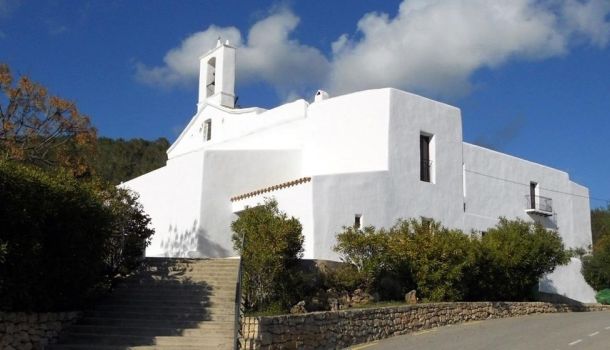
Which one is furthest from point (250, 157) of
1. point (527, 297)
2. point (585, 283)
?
point (585, 283)

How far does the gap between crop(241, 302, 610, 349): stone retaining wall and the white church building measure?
4.24 metres

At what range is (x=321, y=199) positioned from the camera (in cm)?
2281

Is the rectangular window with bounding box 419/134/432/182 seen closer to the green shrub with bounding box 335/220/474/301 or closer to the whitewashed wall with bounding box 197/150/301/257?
→ the whitewashed wall with bounding box 197/150/301/257

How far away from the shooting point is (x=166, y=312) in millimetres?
16266

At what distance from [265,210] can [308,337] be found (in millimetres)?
5013

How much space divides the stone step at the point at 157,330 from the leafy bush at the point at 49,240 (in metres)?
0.82

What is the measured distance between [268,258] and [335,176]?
6399mm

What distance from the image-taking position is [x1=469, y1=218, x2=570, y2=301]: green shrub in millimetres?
23641

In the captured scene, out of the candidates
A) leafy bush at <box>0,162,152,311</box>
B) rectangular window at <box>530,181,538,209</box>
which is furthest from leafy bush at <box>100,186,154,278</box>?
rectangular window at <box>530,181,538,209</box>

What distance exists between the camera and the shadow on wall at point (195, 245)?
24.2m

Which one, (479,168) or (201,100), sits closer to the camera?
(479,168)

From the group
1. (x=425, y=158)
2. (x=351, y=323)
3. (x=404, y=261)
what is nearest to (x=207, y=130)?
(x=425, y=158)

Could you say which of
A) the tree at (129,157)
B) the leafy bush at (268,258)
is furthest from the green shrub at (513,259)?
the tree at (129,157)

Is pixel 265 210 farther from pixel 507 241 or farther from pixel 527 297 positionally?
pixel 527 297
